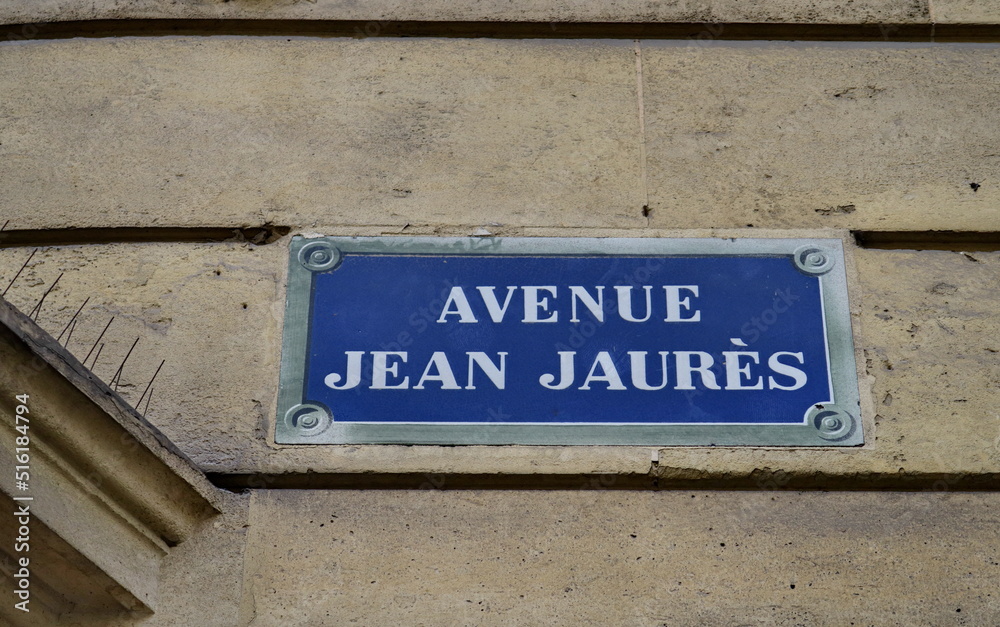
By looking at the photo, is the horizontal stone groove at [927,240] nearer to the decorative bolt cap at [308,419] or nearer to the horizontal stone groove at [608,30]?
the horizontal stone groove at [608,30]

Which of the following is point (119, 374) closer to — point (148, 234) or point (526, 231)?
point (148, 234)

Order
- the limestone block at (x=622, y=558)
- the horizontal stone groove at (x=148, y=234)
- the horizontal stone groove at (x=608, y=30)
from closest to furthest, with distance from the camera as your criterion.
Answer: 1. the limestone block at (x=622, y=558)
2. the horizontal stone groove at (x=148, y=234)
3. the horizontal stone groove at (x=608, y=30)

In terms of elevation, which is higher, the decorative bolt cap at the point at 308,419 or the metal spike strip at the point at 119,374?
the metal spike strip at the point at 119,374

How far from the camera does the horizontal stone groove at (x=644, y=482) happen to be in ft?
9.72

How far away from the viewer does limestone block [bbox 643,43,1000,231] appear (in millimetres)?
3365

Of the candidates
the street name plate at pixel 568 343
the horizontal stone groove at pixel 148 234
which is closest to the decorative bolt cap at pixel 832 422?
the street name plate at pixel 568 343

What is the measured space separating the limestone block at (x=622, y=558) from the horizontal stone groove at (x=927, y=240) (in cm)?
65

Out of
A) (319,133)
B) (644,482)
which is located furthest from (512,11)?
(644,482)

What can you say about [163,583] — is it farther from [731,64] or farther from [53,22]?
[731,64]

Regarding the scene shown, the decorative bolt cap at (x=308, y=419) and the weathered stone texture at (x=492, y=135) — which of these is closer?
the decorative bolt cap at (x=308, y=419)

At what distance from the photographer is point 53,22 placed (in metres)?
3.73

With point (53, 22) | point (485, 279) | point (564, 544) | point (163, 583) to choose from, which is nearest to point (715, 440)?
point (564, 544)

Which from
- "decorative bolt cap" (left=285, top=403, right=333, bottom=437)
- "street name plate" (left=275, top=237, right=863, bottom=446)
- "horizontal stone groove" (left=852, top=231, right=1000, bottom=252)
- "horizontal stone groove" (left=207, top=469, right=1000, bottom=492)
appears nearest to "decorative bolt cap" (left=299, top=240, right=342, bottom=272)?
"street name plate" (left=275, top=237, right=863, bottom=446)

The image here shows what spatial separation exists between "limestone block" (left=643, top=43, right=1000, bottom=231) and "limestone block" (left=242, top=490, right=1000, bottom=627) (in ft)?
2.45
